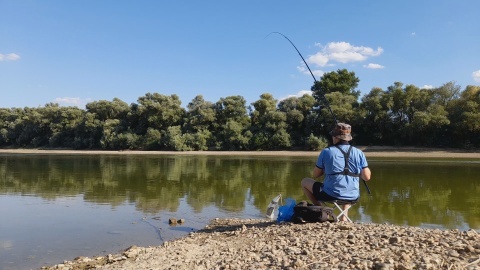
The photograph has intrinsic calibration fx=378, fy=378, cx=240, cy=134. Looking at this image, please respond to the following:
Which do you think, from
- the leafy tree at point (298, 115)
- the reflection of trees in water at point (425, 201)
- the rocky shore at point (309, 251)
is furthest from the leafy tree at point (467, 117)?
the rocky shore at point (309, 251)

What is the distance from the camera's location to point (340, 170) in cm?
Answer: 671

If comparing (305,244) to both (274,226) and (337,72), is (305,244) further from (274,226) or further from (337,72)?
(337,72)

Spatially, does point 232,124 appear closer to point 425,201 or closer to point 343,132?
point 425,201

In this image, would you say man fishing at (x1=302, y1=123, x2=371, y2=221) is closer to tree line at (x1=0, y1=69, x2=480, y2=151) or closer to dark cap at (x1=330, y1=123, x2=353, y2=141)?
→ dark cap at (x1=330, y1=123, x2=353, y2=141)

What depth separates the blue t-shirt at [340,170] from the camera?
22.0ft

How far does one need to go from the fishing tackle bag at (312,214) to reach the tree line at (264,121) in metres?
38.6

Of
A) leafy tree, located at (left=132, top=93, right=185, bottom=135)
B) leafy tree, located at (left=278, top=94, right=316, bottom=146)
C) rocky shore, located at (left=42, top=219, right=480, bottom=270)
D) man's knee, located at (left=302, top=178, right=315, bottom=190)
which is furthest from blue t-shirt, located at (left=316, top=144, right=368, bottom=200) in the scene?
leafy tree, located at (left=132, top=93, right=185, bottom=135)

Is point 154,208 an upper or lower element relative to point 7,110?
lower

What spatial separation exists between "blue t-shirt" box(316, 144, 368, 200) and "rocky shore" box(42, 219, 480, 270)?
603 mm

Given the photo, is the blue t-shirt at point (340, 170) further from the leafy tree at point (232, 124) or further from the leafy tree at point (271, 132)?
the leafy tree at point (232, 124)

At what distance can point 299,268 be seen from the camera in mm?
4566

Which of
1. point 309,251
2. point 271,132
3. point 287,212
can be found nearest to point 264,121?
point 271,132

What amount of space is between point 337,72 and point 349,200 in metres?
59.0

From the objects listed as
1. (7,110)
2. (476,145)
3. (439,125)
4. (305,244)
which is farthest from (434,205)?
(7,110)
